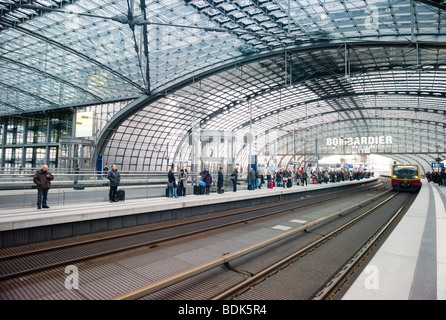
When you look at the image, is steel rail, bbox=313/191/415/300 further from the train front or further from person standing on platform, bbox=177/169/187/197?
the train front

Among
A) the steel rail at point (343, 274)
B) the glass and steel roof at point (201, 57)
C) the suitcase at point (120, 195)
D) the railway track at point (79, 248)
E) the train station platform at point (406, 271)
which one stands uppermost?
the glass and steel roof at point (201, 57)

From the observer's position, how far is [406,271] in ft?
15.8

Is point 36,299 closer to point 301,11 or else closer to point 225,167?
point 225,167

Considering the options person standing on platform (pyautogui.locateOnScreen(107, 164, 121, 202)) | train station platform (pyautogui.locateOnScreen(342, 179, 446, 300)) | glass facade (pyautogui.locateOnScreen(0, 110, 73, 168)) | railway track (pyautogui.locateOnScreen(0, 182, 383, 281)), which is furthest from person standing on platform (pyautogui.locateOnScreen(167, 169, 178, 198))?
glass facade (pyautogui.locateOnScreen(0, 110, 73, 168))

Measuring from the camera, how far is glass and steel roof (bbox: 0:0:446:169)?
20750 mm

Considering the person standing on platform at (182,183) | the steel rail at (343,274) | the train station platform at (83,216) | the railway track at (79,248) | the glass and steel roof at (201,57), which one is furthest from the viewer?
the glass and steel roof at (201,57)

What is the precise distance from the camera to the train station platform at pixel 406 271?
3938 mm

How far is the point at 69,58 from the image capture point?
28.3 meters

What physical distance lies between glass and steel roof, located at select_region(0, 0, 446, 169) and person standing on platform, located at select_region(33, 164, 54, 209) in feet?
20.7

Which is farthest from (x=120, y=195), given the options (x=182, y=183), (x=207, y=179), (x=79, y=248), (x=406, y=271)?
(x=406, y=271)

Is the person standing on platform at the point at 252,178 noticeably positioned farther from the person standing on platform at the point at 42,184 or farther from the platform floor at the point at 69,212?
the person standing on platform at the point at 42,184

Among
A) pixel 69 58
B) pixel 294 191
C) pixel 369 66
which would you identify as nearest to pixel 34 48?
pixel 69 58

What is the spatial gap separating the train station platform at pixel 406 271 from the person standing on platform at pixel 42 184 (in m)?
9.04

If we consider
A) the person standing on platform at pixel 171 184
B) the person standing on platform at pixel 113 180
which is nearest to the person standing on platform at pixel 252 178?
the person standing on platform at pixel 171 184
